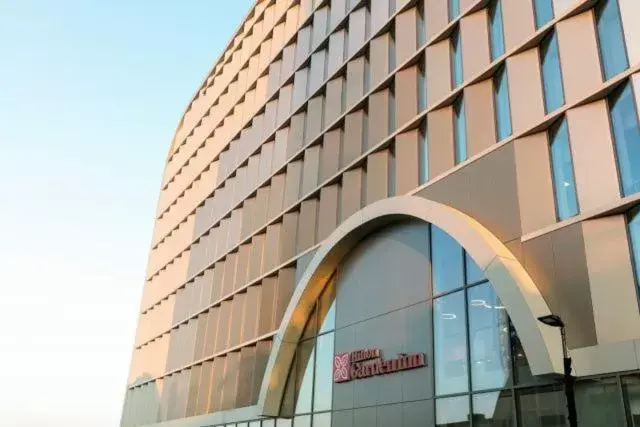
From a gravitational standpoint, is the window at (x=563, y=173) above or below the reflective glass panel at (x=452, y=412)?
above

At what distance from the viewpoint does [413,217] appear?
22.6m

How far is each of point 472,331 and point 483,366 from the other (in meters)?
1.18

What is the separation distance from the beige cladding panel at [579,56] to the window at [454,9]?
5880 mm

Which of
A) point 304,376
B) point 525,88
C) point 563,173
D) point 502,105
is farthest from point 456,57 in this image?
point 304,376

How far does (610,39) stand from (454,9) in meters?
8.04

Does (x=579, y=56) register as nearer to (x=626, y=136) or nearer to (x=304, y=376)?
(x=626, y=136)

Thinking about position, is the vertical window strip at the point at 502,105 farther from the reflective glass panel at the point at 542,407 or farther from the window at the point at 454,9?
the reflective glass panel at the point at 542,407

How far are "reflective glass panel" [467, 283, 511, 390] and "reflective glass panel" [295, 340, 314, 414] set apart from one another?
34.7 ft

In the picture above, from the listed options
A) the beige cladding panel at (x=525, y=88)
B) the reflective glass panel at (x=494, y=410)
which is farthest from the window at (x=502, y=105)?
the reflective glass panel at (x=494, y=410)

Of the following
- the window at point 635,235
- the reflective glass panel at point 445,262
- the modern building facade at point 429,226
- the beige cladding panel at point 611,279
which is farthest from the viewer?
the reflective glass panel at point 445,262

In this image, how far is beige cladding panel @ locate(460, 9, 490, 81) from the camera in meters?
21.3

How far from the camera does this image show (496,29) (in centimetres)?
2138

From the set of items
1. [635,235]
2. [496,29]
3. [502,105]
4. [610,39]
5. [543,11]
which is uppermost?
[496,29]

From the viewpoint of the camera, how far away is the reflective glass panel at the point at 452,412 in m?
18.1
